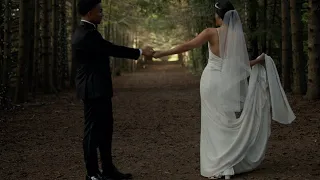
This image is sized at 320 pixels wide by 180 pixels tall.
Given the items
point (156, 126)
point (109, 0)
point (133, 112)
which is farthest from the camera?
point (109, 0)

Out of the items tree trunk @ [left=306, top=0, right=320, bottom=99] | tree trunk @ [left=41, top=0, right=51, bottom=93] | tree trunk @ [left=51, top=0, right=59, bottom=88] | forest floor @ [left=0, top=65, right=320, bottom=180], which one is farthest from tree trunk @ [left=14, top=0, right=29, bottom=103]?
tree trunk @ [left=306, top=0, right=320, bottom=99]

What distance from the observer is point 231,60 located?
686 centimetres

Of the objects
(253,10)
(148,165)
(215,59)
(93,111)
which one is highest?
(253,10)

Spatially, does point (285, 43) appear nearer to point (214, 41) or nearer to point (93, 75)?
point (214, 41)

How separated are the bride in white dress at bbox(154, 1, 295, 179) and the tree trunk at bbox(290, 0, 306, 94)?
912cm

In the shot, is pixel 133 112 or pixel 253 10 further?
pixel 253 10

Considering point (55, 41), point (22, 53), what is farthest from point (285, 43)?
point (55, 41)

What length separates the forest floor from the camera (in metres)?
7.06

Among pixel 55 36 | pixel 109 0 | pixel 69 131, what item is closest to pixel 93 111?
pixel 69 131

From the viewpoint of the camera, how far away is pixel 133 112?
14.8m

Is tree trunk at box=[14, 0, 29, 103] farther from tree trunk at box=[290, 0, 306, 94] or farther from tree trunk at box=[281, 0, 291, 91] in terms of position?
tree trunk at box=[281, 0, 291, 91]

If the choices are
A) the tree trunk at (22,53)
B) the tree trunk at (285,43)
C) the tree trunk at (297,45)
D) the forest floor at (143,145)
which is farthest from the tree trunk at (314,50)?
the tree trunk at (22,53)

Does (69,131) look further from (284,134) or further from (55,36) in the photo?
(55,36)

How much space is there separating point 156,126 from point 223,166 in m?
5.30
